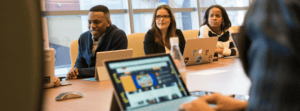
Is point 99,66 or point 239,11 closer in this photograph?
point 99,66

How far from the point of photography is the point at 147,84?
2.73 ft

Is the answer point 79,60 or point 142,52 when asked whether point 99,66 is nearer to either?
point 79,60

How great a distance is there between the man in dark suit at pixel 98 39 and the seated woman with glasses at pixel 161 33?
0.37 m

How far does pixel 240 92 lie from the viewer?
121 cm

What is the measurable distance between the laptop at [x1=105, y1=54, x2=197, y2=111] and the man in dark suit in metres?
1.95

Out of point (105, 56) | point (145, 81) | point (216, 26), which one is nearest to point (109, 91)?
point (105, 56)

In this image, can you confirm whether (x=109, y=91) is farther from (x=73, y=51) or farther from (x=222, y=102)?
(x=73, y=51)

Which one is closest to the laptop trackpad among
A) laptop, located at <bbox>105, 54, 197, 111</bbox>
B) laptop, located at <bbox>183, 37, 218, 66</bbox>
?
laptop, located at <bbox>105, 54, 197, 111</bbox>

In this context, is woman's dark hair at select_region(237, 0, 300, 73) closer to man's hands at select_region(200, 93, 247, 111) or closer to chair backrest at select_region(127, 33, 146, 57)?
man's hands at select_region(200, 93, 247, 111)

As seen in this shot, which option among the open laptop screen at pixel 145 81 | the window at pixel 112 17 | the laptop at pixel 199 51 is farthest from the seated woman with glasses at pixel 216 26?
the open laptop screen at pixel 145 81

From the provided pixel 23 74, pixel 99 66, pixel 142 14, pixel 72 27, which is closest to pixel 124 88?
pixel 23 74

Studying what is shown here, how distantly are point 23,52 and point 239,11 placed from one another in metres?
7.54

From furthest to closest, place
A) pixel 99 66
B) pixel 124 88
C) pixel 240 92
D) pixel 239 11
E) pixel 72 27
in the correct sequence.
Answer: pixel 239 11 < pixel 72 27 < pixel 99 66 < pixel 240 92 < pixel 124 88

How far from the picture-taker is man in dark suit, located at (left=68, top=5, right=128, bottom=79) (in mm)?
2844
